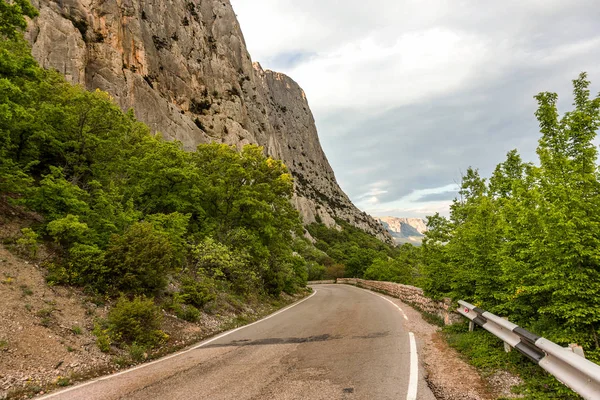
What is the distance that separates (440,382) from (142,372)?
585 cm

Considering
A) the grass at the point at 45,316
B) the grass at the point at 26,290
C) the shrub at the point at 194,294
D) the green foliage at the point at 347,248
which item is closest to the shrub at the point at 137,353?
the grass at the point at 45,316

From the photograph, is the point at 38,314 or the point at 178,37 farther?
the point at 178,37

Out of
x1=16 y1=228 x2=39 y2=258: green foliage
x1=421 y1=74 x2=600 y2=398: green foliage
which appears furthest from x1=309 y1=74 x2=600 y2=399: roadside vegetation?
x1=16 y1=228 x2=39 y2=258: green foliage

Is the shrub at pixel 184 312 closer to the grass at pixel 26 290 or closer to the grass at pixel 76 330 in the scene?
the grass at pixel 76 330

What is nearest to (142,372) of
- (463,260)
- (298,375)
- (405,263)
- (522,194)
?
(298,375)

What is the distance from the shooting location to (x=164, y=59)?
158 ft

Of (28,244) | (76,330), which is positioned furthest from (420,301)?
(28,244)

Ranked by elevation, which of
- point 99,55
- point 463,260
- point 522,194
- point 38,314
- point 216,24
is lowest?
point 38,314

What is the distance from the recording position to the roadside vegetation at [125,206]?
1003 cm

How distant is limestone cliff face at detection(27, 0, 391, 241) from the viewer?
33.7 metres

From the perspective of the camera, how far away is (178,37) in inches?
2077

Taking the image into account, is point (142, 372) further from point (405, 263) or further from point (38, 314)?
point (405, 263)

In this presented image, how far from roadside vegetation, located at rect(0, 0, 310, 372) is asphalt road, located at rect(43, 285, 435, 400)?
2.04 m

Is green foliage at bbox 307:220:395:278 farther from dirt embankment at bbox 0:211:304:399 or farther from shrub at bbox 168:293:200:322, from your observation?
dirt embankment at bbox 0:211:304:399
